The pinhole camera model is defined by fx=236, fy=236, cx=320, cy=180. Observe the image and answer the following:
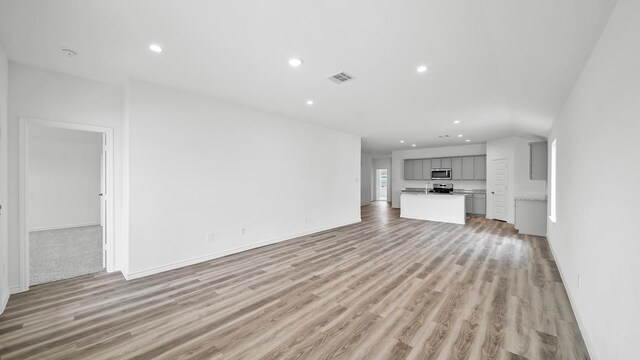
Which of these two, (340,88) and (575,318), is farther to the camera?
(340,88)

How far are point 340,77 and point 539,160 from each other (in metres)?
5.99

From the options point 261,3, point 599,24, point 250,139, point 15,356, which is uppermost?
point 261,3

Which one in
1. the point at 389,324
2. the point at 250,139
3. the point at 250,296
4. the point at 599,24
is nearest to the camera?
the point at 599,24

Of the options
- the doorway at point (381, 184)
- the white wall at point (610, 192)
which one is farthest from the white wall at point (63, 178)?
the doorway at point (381, 184)

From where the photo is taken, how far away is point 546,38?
1988 mm

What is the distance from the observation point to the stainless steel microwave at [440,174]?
31.7ft

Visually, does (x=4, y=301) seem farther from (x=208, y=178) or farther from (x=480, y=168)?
(x=480, y=168)

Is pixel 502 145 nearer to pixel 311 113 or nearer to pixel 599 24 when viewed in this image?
pixel 311 113

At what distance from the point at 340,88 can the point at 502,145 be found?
22.8ft

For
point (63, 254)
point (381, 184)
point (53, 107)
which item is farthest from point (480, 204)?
point (63, 254)

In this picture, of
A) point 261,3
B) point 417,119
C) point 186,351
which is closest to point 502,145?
point 417,119

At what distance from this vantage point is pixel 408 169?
1081cm

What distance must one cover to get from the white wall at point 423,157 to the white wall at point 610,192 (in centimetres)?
719

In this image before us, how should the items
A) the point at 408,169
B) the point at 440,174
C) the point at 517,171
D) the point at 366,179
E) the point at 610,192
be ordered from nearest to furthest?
the point at 610,192, the point at 517,171, the point at 440,174, the point at 408,169, the point at 366,179
